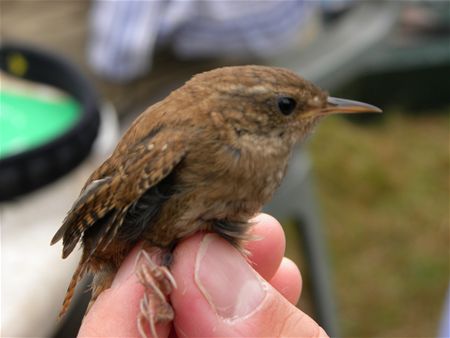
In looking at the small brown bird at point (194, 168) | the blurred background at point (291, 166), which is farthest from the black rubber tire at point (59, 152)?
the small brown bird at point (194, 168)

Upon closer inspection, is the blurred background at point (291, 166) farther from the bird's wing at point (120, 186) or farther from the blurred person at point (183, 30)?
the bird's wing at point (120, 186)

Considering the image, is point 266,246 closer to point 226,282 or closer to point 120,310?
point 226,282

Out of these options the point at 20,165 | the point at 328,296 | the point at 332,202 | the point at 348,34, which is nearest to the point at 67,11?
the point at 20,165

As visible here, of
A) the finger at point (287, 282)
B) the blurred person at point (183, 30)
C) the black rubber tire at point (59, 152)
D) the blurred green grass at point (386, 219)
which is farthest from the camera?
the blurred green grass at point (386, 219)

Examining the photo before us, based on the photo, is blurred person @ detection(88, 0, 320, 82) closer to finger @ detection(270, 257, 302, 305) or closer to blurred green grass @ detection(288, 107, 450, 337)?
finger @ detection(270, 257, 302, 305)

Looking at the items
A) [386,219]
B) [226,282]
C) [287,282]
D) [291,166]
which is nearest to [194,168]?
[226,282]

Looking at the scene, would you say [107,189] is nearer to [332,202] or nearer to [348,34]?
[348,34]
